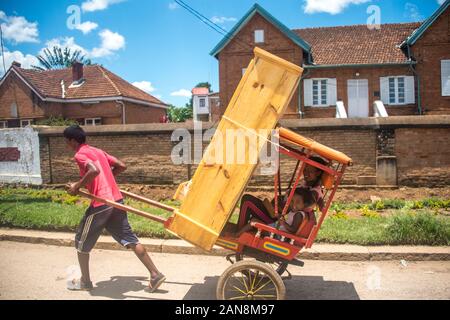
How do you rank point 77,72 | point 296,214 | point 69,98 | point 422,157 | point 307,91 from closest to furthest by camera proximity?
point 296,214 → point 422,157 → point 307,91 → point 69,98 → point 77,72

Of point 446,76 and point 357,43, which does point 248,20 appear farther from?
point 446,76

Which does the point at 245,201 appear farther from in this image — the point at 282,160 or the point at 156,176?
the point at 156,176

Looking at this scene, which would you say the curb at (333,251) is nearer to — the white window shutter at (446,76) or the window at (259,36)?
the white window shutter at (446,76)

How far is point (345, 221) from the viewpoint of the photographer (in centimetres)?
738

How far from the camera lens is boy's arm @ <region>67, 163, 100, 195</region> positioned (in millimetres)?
4094

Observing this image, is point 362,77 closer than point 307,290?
No

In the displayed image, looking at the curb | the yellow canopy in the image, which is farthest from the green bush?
the yellow canopy

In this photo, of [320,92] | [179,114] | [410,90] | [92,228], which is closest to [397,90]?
[410,90]

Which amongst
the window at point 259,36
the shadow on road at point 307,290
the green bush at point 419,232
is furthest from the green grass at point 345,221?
the window at point 259,36

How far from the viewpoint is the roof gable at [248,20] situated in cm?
A: 2181

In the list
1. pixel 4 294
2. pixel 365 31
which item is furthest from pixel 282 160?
pixel 365 31

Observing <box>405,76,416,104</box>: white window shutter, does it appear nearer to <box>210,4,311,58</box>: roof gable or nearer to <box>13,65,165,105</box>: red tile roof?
<box>210,4,311,58</box>: roof gable

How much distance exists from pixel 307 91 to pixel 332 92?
139 centimetres
